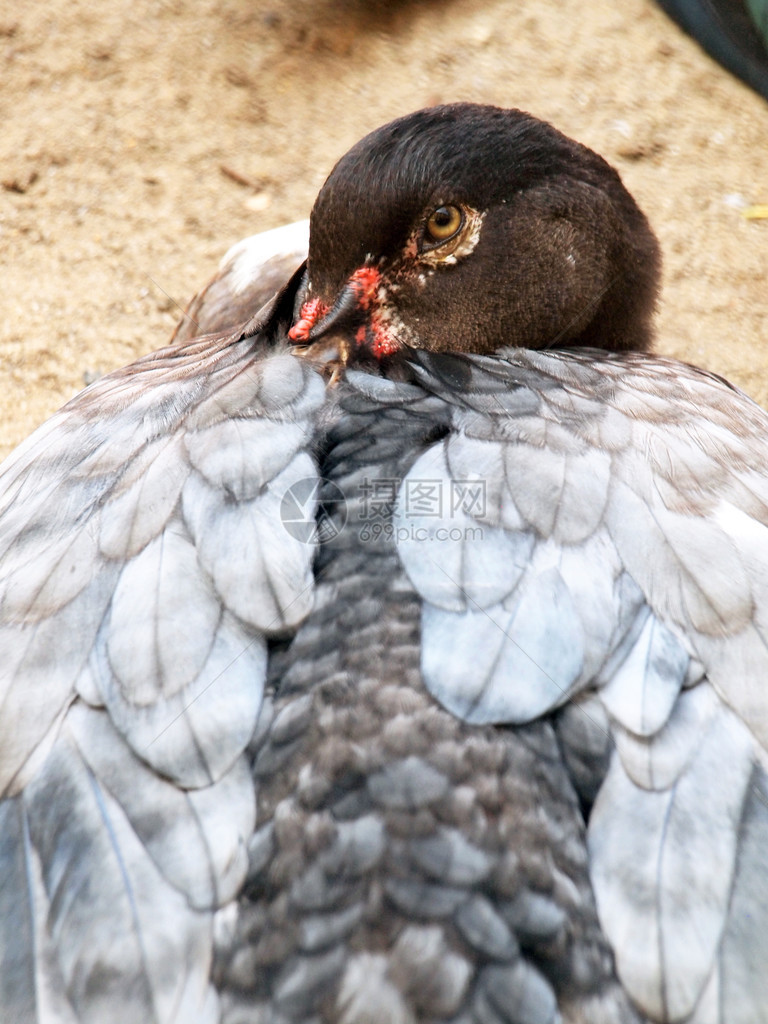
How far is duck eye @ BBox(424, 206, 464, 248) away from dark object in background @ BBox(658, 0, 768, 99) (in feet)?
8.03

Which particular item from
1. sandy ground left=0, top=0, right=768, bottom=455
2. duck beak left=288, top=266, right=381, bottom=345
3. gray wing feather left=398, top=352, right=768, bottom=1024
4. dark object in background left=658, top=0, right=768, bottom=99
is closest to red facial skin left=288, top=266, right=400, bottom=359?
duck beak left=288, top=266, right=381, bottom=345

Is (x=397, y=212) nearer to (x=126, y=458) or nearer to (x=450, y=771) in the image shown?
(x=126, y=458)

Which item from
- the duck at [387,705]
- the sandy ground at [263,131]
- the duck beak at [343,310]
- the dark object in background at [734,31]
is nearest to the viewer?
the duck at [387,705]

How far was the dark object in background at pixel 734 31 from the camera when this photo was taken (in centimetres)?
382

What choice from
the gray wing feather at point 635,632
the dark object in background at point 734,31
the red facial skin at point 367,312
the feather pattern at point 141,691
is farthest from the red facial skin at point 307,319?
the dark object in background at point 734,31

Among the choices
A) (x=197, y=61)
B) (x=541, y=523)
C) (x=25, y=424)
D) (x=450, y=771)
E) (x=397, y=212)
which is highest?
(x=397, y=212)

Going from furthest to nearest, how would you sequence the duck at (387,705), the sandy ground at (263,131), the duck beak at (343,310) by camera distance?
the sandy ground at (263,131) < the duck beak at (343,310) < the duck at (387,705)

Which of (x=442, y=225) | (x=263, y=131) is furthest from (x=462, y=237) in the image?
(x=263, y=131)

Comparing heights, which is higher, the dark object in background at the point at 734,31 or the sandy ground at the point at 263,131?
the dark object in background at the point at 734,31

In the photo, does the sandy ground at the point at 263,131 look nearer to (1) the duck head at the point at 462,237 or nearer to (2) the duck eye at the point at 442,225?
(1) the duck head at the point at 462,237

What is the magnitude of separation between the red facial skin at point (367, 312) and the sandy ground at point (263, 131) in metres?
1.27

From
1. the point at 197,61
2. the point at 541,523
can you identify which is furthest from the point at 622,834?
the point at 197,61

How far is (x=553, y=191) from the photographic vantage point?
204cm

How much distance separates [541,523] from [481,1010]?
2.06ft
